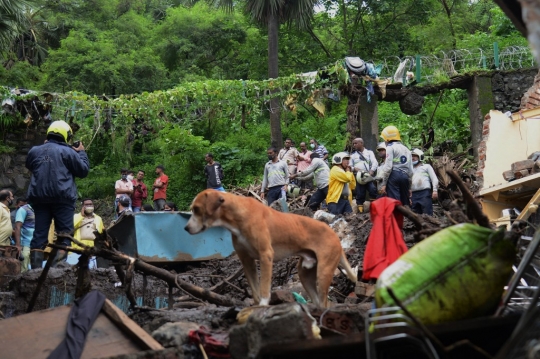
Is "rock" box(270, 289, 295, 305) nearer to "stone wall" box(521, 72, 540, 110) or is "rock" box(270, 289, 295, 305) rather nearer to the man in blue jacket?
the man in blue jacket

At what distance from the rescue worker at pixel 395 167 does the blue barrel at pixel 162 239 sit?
11.1 ft

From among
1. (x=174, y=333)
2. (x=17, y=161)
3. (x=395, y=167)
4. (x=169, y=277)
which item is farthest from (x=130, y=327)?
(x=17, y=161)

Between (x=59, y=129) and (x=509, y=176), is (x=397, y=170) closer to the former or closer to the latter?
Answer: (x=509, y=176)

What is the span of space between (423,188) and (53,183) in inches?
314

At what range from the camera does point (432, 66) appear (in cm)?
2377

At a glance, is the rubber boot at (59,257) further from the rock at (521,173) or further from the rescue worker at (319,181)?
the rescue worker at (319,181)

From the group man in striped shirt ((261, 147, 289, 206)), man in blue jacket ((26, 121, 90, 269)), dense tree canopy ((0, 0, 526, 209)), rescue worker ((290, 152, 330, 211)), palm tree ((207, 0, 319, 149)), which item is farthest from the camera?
dense tree canopy ((0, 0, 526, 209))

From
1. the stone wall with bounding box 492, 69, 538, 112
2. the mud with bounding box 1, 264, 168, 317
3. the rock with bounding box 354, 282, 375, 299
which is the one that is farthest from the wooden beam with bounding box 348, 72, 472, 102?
the rock with bounding box 354, 282, 375, 299

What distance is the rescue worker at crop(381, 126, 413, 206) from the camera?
47.1 feet

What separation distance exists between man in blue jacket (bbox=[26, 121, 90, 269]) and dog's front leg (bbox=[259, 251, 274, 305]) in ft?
13.3

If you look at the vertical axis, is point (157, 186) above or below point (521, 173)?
below

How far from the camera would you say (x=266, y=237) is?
6.64 metres

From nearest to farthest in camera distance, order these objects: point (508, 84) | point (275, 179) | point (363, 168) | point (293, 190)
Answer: point (363, 168) → point (275, 179) → point (293, 190) → point (508, 84)

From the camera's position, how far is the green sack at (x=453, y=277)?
4113mm
